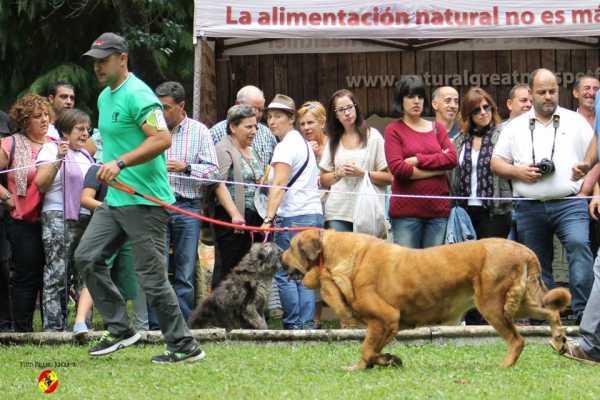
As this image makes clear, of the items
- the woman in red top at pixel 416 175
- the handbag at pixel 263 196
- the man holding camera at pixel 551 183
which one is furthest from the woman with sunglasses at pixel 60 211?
the man holding camera at pixel 551 183

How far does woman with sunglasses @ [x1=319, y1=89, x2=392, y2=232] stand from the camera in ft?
33.8

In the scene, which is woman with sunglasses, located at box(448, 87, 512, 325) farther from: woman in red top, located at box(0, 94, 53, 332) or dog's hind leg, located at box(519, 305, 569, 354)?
woman in red top, located at box(0, 94, 53, 332)

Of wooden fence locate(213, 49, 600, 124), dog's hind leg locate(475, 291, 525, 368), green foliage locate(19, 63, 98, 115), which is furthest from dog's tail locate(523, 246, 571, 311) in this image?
green foliage locate(19, 63, 98, 115)

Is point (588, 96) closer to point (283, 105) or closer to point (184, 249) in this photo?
point (283, 105)

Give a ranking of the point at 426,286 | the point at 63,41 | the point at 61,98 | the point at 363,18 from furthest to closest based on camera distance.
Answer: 1. the point at 63,41
2. the point at 61,98
3. the point at 363,18
4. the point at 426,286

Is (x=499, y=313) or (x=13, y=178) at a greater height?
(x=13, y=178)

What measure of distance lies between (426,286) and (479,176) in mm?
3465

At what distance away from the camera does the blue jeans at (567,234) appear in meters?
9.29

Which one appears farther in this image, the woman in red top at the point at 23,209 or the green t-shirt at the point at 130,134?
the woman in red top at the point at 23,209

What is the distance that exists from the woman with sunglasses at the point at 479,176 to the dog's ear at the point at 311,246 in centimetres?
309

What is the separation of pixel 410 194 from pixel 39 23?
10518 mm

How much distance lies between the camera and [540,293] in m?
7.27

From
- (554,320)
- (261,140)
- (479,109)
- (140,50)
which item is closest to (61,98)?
(261,140)

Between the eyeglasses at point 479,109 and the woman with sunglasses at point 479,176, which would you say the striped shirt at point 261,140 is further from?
the eyeglasses at point 479,109
